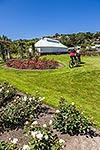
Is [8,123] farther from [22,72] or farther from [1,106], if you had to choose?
[22,72]

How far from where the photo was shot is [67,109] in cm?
816

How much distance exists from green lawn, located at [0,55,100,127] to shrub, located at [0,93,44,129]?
5.72ft

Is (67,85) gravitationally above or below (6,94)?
below

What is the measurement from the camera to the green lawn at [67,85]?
12189mm

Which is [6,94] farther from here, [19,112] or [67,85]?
[67,85]

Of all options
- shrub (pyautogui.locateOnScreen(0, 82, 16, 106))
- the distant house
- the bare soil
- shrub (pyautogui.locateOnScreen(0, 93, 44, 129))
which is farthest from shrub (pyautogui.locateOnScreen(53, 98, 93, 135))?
the distant house

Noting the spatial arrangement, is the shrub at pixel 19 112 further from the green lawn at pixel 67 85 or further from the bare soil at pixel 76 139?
the green lawn at pixel 67 85

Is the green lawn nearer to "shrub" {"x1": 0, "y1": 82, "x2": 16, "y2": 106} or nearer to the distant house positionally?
"shrub" {"x1": 0, "y1": 82, "x2": 16, "y2": 106}

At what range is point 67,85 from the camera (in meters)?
17.4

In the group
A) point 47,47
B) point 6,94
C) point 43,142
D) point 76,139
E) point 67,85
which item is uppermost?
point 43,142

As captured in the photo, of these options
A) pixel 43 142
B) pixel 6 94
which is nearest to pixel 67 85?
pixel 6 94

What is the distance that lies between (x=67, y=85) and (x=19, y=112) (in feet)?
29.5

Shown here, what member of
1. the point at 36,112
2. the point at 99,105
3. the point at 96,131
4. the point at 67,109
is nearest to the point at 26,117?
the point at 36,112

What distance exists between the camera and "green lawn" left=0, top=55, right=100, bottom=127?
40.0 feet
